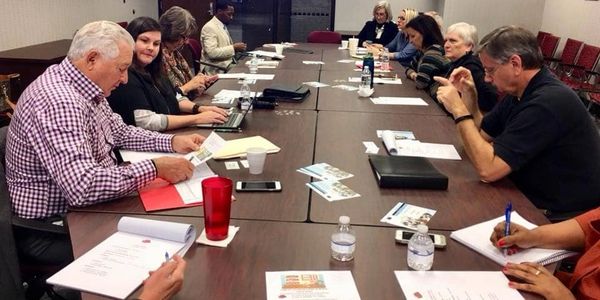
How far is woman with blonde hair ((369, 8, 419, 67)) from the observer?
559 centimetres

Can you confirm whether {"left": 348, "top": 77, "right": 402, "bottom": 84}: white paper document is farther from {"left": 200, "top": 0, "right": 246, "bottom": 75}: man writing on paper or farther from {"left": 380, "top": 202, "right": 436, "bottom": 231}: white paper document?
{"left": 380, "top": 202, "right": 436, "bottom": 231}: white paper document

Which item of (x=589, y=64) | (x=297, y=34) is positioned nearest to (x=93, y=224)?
(x=589, y=64)

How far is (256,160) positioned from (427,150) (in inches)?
33.5

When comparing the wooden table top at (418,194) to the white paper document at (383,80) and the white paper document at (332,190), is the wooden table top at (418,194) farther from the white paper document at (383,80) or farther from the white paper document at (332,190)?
the white paper document at (383,80)

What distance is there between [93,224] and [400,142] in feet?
4.72

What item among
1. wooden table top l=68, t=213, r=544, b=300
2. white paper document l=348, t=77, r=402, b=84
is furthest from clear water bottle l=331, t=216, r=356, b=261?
white paper document l=348, t=77, r=402, b=84

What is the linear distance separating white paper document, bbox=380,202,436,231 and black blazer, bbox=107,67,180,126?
1.49 metres

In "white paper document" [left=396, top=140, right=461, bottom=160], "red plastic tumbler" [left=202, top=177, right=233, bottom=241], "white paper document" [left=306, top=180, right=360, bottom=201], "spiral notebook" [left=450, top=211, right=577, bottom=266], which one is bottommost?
"white paper document" [left=396, top=140, right=461, bottom=160]

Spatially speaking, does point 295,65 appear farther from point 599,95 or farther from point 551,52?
point 551,52

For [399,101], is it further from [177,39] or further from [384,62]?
[384,62]

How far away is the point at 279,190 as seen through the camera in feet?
5.99

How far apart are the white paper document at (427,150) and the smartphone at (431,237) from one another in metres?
0.79

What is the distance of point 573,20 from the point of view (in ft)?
23.0

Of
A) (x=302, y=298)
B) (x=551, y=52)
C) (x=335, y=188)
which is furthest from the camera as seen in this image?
(x=551, y=52)
